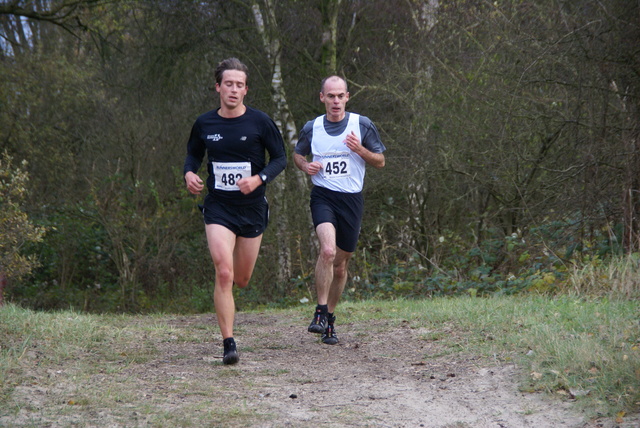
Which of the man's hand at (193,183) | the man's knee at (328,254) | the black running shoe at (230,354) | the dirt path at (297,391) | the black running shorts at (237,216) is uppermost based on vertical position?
the man's hand at (193,183)

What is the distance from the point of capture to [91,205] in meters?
15.6

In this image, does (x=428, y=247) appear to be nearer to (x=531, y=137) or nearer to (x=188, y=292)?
(x=531, y=137)

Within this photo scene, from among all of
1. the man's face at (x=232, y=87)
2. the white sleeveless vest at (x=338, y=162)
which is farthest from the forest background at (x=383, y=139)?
the man's face at (x=232, y=87)

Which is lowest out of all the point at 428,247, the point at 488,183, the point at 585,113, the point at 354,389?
the point at 354,389

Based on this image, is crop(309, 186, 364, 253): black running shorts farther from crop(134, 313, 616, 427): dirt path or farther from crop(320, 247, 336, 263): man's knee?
crop(134, 313, 616, 427): dirt path

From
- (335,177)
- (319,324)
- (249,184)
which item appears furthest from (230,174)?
(319,324)

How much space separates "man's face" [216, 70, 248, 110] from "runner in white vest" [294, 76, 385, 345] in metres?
0.88

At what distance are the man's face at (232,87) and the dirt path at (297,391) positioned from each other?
206 cm

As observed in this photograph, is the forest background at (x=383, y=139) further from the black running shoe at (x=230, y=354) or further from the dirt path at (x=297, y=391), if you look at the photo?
the black running shoe at (x=230, y=354)

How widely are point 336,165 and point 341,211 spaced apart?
405 millimetres

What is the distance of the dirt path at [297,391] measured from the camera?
15.0 feet

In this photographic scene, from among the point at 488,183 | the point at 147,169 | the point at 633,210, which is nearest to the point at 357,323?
the point at 633,210

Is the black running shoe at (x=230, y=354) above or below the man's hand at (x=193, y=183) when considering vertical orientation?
below

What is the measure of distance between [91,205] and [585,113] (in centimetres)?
953
